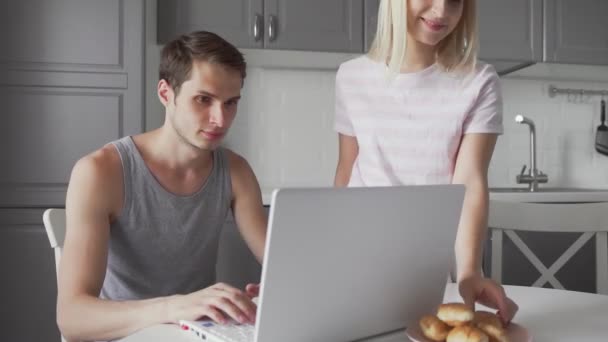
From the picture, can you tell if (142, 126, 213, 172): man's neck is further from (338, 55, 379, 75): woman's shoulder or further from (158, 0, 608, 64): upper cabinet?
(158, 0, 608, 64): upper cabinet

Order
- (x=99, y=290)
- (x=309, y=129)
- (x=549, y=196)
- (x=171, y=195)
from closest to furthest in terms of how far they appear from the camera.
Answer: (x=99, y=290), (x=171, y=195), (x=549, y=196), (x=309, y=129)

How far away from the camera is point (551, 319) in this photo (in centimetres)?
88

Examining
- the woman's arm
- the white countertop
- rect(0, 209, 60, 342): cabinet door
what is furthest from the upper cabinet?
the woman's arm

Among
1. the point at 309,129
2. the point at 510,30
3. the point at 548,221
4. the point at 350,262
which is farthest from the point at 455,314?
the point at 510,30

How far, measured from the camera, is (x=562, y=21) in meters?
2.70

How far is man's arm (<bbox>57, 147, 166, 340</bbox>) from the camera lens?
0.84 meters

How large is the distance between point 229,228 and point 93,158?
1081mm

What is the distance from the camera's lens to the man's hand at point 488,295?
80 centimetres

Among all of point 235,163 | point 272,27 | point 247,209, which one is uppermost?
point 272,27

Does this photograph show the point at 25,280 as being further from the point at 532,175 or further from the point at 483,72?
the point at 532,175

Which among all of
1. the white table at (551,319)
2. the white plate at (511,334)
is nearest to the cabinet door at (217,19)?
the white table at (551,319)

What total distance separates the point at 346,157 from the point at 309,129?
135 centimetres

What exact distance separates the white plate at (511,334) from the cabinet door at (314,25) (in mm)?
1808

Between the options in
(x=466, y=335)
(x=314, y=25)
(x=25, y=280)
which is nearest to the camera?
(x=466, y=335)
